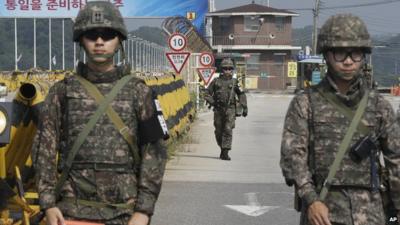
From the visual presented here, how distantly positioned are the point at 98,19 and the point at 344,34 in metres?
1.31

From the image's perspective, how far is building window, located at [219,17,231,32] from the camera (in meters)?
88.8

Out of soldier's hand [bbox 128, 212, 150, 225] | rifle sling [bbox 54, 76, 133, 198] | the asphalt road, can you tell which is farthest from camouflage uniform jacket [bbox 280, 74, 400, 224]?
the asphalt road

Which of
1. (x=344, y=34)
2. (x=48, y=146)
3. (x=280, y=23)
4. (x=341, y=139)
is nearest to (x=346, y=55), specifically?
(x=344, y=34)

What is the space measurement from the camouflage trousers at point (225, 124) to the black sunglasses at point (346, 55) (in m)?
11.6

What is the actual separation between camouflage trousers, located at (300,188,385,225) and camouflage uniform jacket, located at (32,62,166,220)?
0.93 meters

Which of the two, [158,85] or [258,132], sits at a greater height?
[158,85]

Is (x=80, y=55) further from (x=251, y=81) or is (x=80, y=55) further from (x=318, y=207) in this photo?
(x=251, y=81)

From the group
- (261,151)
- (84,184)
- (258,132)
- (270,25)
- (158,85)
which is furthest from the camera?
(270,25)

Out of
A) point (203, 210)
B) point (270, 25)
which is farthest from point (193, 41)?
point (270, 25)

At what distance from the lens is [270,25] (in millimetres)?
89125

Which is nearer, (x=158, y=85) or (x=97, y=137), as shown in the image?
(x=97, y=137)

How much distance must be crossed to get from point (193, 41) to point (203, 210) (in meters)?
24.8

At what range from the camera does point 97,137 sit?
4500 millimetres

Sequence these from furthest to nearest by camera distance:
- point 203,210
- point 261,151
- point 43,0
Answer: point 43,0 → point 261,151 → point 203,210
